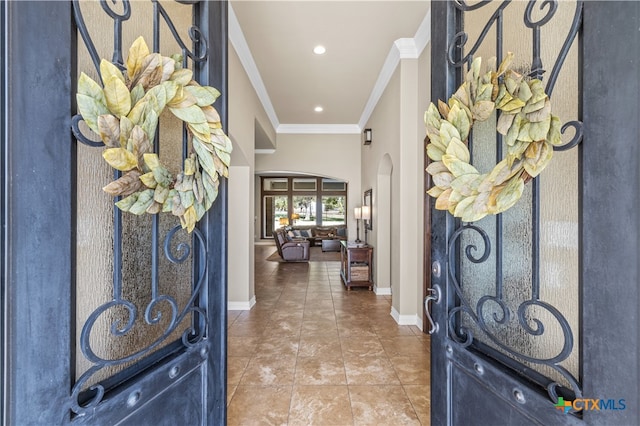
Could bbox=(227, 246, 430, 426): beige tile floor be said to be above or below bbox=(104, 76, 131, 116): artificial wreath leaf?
below

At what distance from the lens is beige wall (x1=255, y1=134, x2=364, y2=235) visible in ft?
22.5

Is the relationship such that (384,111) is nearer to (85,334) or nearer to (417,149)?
(417,149)

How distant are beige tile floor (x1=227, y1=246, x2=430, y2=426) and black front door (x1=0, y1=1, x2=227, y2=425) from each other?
93 centimetres

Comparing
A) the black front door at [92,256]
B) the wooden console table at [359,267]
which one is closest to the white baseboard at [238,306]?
the wooden console table at [359,267]

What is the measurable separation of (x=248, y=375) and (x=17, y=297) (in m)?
2.08

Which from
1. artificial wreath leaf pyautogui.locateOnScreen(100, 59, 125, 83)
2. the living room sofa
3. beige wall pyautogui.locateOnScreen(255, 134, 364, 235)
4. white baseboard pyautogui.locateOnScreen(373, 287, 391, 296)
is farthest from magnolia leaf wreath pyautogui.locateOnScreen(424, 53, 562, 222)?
the living room sofa

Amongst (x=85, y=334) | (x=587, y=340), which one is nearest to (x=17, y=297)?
(x=85, y=334)

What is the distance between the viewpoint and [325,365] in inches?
99.6

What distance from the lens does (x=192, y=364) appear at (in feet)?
3.70

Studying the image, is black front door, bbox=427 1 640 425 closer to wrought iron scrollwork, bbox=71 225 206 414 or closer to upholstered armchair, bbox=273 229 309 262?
wrought iron scrollwork, bbox=71 225 206 414

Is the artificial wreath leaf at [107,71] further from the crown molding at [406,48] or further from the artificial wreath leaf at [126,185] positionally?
the crown molding at [406,48]

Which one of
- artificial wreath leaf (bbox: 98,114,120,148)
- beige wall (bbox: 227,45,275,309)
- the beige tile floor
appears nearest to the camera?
artificial wreath leaf (bbox: 98,114,120,148)

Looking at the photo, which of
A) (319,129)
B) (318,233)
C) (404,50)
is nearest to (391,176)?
(404,50)

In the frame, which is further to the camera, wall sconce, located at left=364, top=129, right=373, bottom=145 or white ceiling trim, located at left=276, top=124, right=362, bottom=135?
white ceiling trim, located at left=276, top=124, right=362, bottom=135
